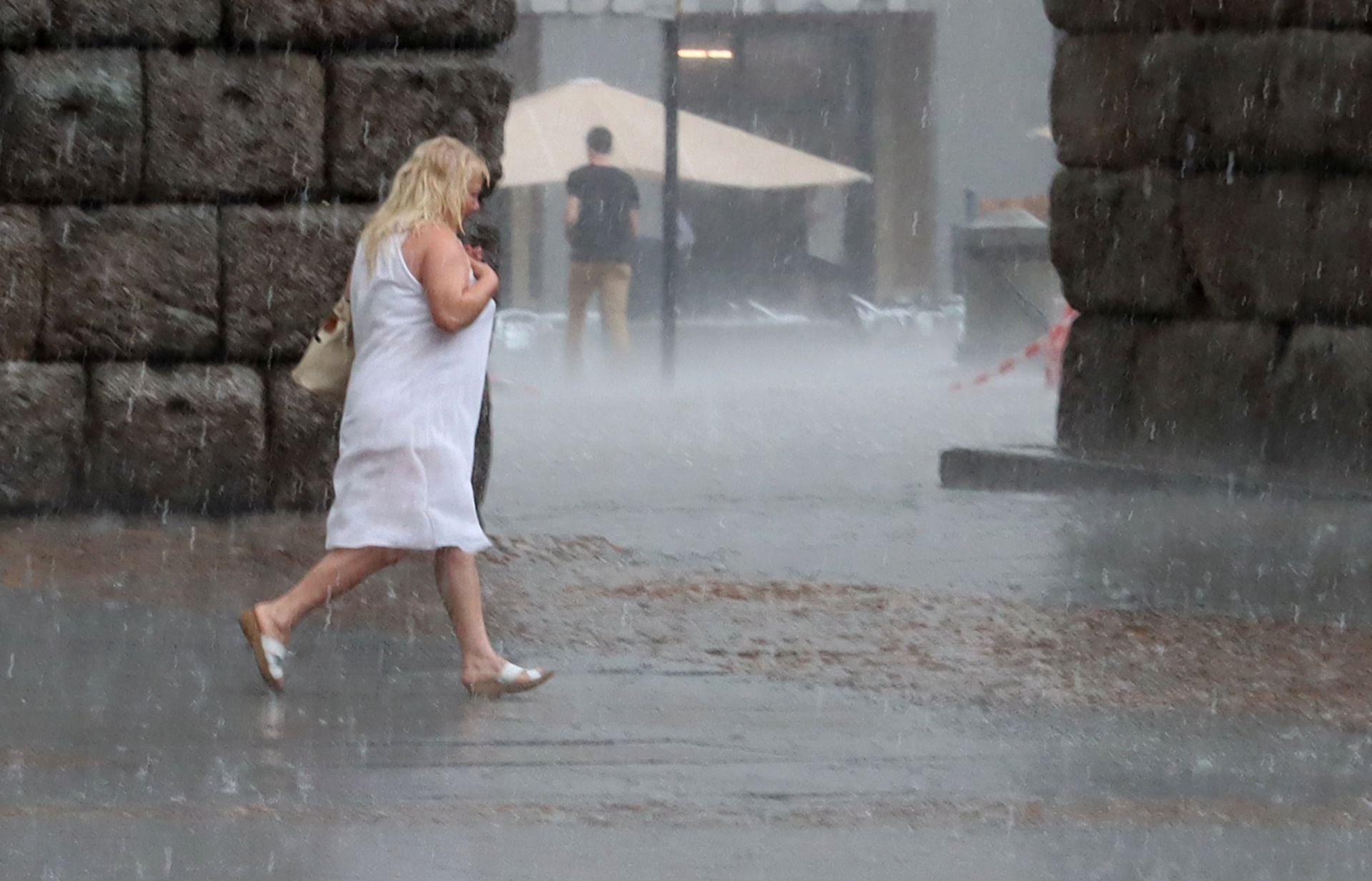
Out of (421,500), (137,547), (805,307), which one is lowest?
(805,307)

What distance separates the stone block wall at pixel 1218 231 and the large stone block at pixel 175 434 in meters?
4.48

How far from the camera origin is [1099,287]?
12188 millimetres

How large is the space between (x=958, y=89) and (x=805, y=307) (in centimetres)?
360

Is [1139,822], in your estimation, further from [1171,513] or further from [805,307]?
[805,307]

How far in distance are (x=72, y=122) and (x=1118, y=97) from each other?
5135mm

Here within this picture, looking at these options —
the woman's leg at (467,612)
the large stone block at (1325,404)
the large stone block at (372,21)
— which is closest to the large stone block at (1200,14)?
the large stone block at (1325,404)

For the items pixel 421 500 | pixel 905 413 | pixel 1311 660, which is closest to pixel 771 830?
pixel 421 500

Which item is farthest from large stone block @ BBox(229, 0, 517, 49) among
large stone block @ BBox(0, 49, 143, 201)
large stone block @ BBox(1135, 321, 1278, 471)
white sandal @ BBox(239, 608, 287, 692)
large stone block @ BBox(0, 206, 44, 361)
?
large stone block @ BBox(1135, 321, 1278, 471)

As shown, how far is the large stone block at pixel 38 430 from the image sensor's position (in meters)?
9.36

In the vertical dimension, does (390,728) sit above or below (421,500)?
below

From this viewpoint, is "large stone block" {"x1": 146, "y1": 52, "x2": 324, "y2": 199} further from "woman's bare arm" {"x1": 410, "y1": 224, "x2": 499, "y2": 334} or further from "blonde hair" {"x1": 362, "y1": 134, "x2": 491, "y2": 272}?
"woman's bare arm" {"x1": 410, "y1": 224, "x2": 499, "y2": 334}

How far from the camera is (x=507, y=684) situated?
21.3ft

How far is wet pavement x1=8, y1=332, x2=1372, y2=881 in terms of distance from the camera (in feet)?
16.4

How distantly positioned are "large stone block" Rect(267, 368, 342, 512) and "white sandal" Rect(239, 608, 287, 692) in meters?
2.96
